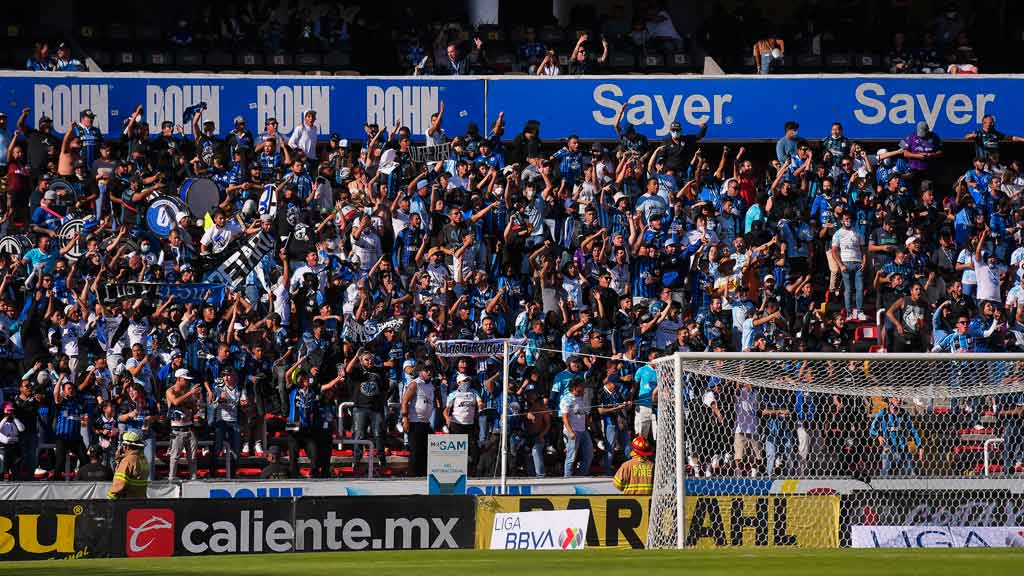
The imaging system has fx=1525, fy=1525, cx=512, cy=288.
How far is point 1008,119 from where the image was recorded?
84.5 feet

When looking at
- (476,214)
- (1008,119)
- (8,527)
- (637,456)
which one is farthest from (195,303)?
(1008,119)

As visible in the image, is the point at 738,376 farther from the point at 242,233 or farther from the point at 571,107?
the point at 571,107

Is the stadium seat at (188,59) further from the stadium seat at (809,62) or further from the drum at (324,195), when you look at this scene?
the stadium seat at (809,62)

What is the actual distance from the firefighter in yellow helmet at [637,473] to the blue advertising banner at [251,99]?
10.4m

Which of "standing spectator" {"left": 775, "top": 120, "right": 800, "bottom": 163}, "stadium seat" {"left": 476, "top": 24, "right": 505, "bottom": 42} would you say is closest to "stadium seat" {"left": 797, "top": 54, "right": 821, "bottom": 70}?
"standing spectator" {"left": 775, "top": 120, "right": 800, "bottom": 163}

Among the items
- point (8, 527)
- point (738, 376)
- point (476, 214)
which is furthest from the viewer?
point (476, 214)

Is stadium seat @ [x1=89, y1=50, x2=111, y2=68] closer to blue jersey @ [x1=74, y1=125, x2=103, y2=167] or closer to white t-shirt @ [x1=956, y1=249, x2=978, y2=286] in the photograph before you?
blue jersey @ [x1=74, y1=125, x2=103, y2=167]

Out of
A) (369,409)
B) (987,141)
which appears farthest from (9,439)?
(987,141)

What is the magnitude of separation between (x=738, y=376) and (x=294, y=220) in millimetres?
7613

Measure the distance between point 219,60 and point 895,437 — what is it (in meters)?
14.6

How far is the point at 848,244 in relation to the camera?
2175 cm

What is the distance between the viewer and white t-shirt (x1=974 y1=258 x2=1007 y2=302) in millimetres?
21391

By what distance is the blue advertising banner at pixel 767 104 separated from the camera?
84.3 feet

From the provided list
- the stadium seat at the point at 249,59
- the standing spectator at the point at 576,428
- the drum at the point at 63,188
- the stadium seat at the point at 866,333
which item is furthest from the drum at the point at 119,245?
the stadium seat at the point at 866,333
